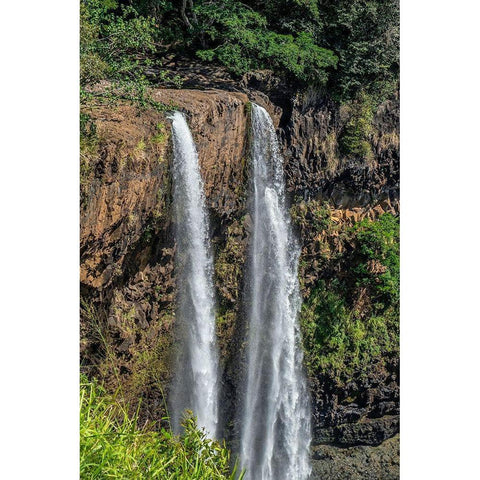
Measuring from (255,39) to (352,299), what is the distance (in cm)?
243

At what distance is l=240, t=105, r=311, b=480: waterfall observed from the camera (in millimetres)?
5621

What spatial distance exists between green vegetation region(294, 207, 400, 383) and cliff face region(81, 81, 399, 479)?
0.06 m

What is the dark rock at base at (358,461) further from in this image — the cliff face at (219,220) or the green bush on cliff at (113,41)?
the green bush on cliff at (113,41)

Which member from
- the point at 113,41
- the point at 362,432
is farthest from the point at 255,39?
the point at 362,432

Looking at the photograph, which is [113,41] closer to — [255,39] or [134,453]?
[255,39]

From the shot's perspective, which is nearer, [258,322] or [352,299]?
[258,322]

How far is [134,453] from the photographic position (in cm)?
353

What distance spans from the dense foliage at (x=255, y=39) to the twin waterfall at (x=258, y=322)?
1.62 ft

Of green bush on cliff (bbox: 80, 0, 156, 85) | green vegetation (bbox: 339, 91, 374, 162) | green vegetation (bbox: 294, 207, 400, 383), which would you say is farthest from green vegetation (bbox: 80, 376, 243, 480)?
green vegetation (bbox: 339, 91, 374, 162)

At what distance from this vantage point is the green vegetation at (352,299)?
19.2 ft
